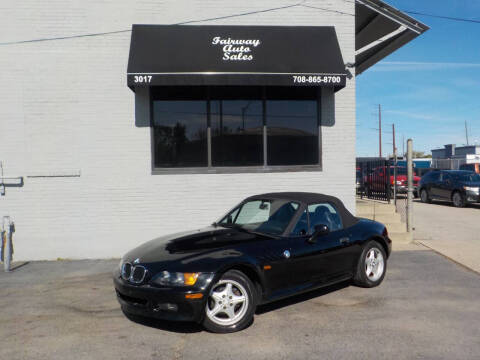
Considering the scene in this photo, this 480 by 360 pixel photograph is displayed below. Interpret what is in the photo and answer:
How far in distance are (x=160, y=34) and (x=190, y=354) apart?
639 cm

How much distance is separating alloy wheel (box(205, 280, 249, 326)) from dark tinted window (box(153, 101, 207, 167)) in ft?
15.3

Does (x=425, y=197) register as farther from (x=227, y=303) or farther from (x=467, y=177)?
(x=227, y=303)

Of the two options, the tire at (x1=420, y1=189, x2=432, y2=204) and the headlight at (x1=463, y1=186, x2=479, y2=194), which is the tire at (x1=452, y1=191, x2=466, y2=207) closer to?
the headlight at (x1=463, y1=186, x2=479, y2=194)

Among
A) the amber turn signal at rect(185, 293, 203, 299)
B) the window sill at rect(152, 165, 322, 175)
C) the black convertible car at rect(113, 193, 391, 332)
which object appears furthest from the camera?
the window sill at rect(152, 165, 322, 175)

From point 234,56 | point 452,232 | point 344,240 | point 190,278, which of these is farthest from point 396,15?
point 190,278

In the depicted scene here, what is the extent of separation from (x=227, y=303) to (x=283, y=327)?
0.70 meters

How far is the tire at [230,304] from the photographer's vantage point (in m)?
4.25

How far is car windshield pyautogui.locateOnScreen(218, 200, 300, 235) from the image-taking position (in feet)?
17.1

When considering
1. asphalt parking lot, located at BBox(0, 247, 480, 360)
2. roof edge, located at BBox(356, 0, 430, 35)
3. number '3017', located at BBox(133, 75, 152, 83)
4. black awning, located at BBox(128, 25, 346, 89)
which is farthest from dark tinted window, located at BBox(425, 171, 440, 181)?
number '3017', located at BBox(133, 75, 152, 83)

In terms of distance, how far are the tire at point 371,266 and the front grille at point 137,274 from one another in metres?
3.05

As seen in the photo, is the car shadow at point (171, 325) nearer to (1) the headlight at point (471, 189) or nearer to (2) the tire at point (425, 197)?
(1) the headlight at point (471, 189)

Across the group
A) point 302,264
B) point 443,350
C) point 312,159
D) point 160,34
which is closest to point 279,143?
point 312,159

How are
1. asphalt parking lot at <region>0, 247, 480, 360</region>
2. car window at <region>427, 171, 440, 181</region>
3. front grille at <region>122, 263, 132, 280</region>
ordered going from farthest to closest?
car window at <region>427, 171, 440, 181</region>
front grille at <region>122, 263, 132, 280</region>
asphalt parking lot at <region>0, 247, 480, 360</region>

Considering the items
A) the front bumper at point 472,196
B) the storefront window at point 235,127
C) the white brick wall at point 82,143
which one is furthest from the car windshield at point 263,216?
the front bumper at point 472,196
